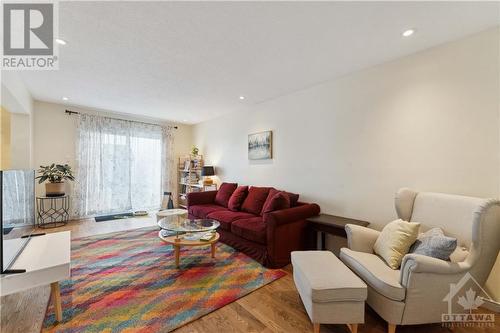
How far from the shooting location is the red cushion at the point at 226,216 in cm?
323

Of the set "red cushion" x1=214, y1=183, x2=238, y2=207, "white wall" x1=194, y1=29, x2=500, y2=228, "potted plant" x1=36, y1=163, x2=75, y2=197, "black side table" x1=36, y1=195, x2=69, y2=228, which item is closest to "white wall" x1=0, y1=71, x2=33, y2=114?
"potted plant" x1=36, y1=163, x2=75, y2=197

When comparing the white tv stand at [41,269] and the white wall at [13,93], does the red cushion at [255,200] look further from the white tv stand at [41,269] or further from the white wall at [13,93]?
the white wall at [13,93]

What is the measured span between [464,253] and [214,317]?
6.76ft

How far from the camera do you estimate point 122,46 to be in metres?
2.22

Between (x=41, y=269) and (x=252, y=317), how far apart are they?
1652mm

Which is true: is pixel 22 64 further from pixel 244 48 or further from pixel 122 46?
pixel 244 48

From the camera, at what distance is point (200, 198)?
434 cm

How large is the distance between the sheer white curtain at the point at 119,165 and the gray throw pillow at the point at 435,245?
5.56 meters

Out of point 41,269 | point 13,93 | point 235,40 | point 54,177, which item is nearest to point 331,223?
point 235,40

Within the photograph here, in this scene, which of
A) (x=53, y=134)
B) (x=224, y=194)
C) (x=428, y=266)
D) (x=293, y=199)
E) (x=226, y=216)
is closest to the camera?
(x=428, y=266)

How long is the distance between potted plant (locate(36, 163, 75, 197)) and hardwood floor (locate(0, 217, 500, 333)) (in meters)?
2.69

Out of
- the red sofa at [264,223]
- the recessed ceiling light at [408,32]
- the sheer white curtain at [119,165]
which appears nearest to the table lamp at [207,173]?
the sheer white curtain at [119,165]

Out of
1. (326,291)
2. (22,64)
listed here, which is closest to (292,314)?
(326,291)

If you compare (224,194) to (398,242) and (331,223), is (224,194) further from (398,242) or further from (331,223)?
(398,242)
